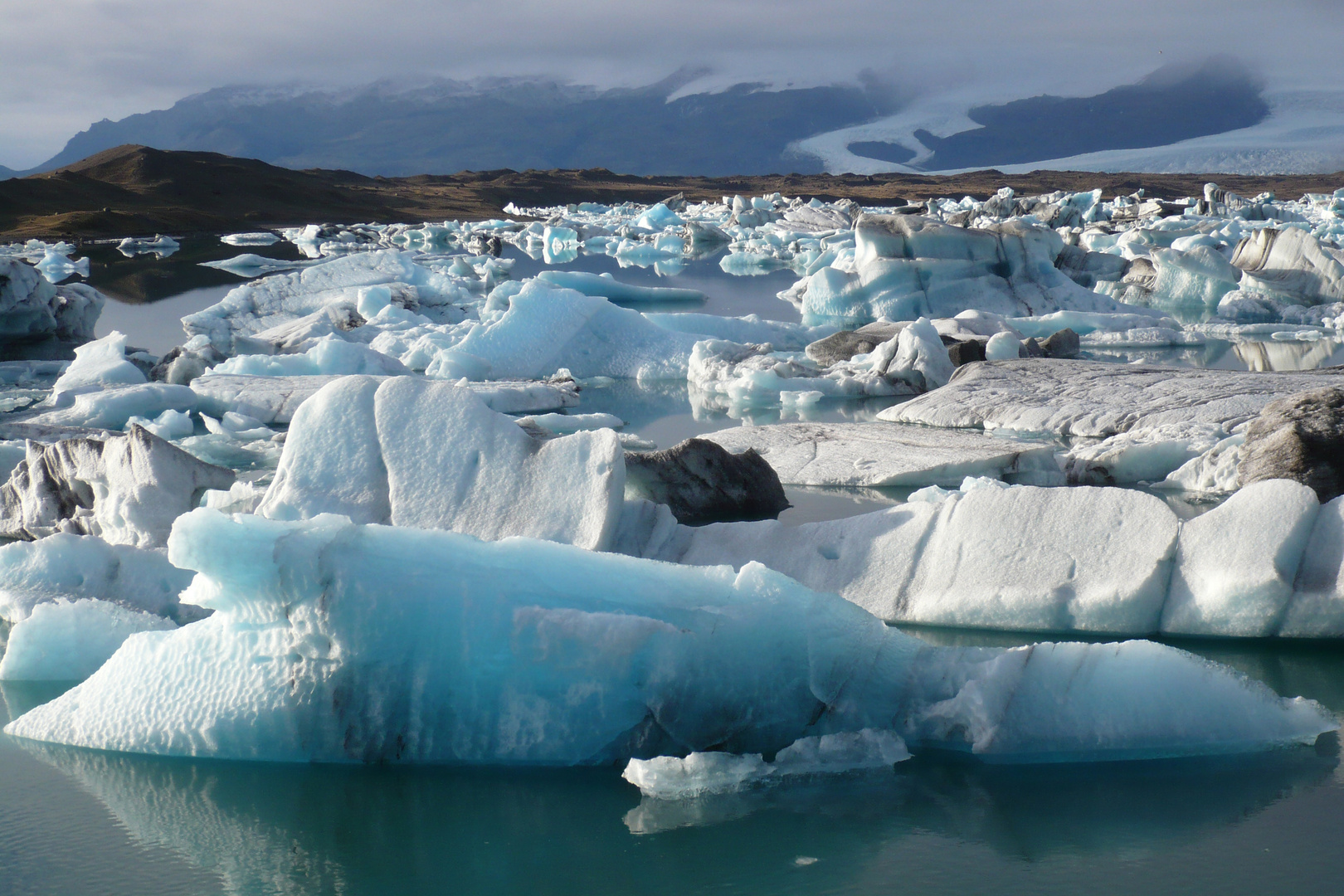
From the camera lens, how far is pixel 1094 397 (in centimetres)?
722

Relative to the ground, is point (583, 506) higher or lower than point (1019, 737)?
higher

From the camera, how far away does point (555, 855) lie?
2480 millimetres

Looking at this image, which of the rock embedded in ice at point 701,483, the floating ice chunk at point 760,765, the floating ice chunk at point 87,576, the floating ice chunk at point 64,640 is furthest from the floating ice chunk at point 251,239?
the floating ice chunk at point 760,765

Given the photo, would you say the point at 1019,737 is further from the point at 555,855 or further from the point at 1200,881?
A: the point at 555,855

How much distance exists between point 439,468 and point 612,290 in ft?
34.7

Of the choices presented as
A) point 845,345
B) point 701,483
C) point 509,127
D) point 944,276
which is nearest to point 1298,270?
point 944,276

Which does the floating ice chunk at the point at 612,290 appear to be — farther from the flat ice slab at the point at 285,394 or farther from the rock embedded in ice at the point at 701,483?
the rock embedded in ice at the point at 701,483

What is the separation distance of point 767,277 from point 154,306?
378 inches

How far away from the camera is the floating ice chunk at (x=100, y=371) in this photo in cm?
827

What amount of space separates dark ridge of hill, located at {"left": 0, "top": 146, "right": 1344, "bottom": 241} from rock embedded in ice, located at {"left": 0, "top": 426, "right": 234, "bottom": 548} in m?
24.3

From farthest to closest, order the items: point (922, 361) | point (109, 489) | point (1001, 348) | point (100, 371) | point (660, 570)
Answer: point (1001, 348) < point (922, 361) < point (100, 371) < point (109, 489) < point (660, 570)

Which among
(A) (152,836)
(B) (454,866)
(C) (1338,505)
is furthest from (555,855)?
(C) (1338,505)

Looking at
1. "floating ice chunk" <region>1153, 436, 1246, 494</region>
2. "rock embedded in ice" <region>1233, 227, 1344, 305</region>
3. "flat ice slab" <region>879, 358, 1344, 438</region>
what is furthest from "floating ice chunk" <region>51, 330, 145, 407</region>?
"rock embedded in ice" <region>1233, 227, 1344, 305</region>

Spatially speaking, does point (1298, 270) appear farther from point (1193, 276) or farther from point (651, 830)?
point (651, 830)
